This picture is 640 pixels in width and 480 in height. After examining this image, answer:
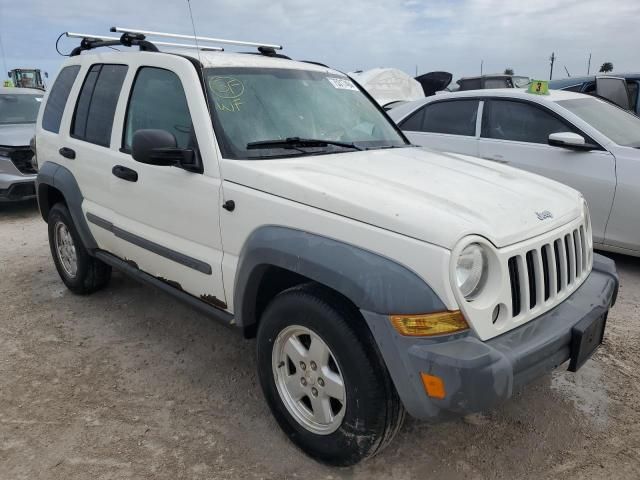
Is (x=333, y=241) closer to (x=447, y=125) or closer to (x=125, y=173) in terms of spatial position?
(x=125, y=173)

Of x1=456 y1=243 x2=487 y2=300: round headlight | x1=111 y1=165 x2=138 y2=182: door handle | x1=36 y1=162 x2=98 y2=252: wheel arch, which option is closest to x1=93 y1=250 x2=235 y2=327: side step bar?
x1=36 y1=162 x2=98 y2=252: wheel arch

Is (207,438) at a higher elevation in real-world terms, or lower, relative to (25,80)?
lower

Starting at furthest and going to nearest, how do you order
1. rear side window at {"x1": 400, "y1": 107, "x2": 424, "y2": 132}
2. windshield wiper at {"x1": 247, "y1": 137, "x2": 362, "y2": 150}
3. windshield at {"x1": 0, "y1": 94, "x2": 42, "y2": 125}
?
windshield at {"x1": 0, "y1": 94, "x2": 42, "y2": 125} → rear side window at {"x1": 400, "y1": 107, "x2": 424, "y2": 132} → windshield wiper at {"x1": 247, "y1": 137, "x2": 362, "y2": 150}

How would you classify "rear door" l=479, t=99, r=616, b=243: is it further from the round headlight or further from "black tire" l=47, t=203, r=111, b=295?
"black tire" l=47, t=203, r=111, b=295

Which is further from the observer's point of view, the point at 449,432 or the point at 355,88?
the point at 355,88

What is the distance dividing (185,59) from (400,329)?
205 centimetres

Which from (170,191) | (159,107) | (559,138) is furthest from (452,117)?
(170,191)

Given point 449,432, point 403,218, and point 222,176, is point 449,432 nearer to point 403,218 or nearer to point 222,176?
point 403,218

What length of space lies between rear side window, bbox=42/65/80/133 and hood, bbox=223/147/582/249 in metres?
2.27

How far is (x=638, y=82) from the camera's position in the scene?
8180 mm

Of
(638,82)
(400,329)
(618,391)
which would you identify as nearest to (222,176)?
(400,329)

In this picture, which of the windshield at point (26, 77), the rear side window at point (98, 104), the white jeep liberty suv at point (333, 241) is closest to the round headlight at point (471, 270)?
the white jeep liberty suv at point (333, 241)

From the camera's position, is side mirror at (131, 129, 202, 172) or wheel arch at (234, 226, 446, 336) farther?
side mirror at (131, 129, 202, 172)

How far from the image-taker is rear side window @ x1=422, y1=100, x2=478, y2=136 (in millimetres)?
5914
